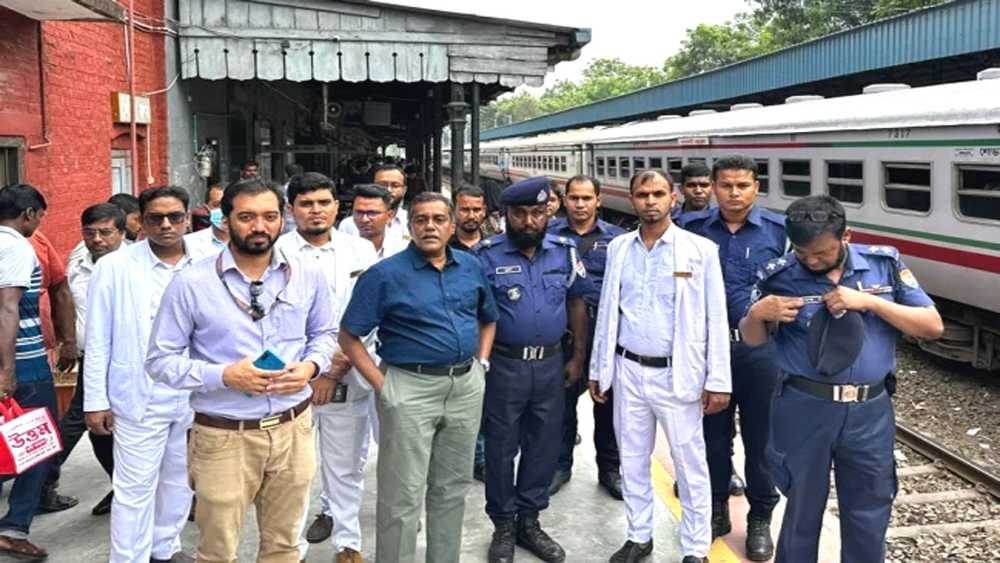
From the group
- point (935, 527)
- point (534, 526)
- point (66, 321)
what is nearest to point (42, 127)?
point (66, 321)

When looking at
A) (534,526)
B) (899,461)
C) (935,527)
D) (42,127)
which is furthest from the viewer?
(42,127)

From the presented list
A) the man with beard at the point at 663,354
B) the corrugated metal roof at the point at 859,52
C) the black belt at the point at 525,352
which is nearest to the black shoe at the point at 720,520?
the man with beard at the point at 663,354

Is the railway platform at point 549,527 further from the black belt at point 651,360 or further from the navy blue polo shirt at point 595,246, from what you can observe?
the navy blue polo shirt at point 595,246

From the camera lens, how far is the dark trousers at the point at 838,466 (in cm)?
318

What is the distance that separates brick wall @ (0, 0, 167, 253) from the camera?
6.52 m

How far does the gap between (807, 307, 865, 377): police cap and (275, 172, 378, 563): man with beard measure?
1.96 metres

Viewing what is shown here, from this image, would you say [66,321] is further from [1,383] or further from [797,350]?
[797,350]

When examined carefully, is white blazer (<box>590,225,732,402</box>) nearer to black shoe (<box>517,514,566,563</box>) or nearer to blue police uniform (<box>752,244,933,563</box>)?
blue police uniform (<box>752,244,933,563</box>)

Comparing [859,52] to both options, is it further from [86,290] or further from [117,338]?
[117,338]

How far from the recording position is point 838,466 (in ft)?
10.8

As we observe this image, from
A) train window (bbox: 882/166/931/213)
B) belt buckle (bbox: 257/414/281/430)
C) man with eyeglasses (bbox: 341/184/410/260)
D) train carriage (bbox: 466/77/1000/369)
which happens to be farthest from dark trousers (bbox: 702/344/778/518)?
train window (bbox: 882/166/931/213)

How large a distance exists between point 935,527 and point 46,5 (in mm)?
6766

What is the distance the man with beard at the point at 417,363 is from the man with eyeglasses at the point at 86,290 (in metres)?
1.69

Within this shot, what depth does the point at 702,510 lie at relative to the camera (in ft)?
12.6
